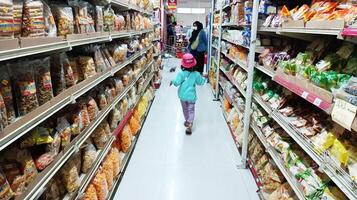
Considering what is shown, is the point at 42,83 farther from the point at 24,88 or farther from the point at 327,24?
the point at 327,24

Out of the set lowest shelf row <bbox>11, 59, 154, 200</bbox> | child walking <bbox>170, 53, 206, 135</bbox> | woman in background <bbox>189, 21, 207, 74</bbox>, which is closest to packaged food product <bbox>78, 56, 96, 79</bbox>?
lowest shelf row <bbox>11, 59, 154, 200</bbox>

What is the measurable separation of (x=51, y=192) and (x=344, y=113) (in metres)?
1.62

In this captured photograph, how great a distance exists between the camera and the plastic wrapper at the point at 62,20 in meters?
1.70

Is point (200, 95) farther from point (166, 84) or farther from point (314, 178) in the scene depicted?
point (314, 178)

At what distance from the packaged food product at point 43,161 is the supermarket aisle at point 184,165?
52.6 inches

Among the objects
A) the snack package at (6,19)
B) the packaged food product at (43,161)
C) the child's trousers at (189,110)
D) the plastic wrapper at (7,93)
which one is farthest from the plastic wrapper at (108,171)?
the child's trousers at (189,110)

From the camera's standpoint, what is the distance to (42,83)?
1.48m

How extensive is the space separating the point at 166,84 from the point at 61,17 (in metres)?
6.26

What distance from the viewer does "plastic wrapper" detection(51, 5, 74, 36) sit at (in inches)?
66.8

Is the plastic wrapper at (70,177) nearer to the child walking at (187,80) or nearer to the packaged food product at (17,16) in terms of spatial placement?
the packaged food product at (17,16)

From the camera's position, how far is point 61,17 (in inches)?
67.1

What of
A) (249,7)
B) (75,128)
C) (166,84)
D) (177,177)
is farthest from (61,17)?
(166,84)

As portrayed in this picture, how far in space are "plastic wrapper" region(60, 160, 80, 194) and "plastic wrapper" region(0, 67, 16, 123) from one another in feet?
2.15

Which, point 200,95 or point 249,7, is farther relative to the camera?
point 200,95
